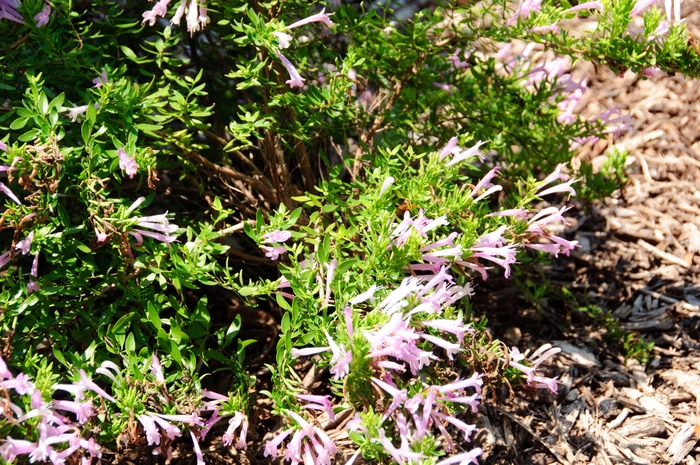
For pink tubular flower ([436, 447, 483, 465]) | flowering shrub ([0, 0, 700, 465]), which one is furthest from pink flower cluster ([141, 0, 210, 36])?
pink tubular flower ([436, 447, 483, 465])

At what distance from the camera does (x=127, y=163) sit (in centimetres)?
213

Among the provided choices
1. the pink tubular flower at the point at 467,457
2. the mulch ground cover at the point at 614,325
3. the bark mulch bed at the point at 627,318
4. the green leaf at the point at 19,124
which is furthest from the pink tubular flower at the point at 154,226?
the bark mulch bed at the point at 627,318

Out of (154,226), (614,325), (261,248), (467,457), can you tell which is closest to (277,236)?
(261,248)

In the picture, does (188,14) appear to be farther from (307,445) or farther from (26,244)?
(307,445)

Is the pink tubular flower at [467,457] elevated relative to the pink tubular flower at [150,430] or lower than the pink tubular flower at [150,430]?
lower

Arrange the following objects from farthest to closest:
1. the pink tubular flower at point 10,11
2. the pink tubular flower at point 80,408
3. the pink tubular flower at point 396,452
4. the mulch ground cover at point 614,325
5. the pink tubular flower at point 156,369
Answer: the mulch ground cover at point 614,325 → the pink tubular flower at point 10,11 → the pink tubular flower at point 156,369 → the pink tubular flower at point 80,408 → the pink tubular flower at point 396,452

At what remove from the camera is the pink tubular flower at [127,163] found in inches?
83.3

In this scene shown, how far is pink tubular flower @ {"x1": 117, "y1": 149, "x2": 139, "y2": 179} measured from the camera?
2.12 m

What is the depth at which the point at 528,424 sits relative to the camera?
293 centimetres

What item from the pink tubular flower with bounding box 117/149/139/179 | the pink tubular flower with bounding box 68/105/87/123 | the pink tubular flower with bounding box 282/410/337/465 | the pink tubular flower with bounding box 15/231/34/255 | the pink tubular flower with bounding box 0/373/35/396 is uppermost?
the pink tubular flower with bounding box 68/105/87/123

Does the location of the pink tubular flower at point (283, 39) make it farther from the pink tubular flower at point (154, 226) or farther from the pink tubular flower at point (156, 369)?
the pink tubular flower at point (156, 369)

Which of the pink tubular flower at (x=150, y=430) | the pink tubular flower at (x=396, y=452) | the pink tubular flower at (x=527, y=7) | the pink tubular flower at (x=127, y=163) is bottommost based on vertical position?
the pink tubular flower at (x=150, y=430)

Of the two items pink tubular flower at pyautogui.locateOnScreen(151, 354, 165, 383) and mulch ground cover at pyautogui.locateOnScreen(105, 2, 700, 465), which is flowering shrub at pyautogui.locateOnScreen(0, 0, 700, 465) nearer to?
pink tubular flower at pyautogui.locateOnScreen(151, 354, 165, 383)

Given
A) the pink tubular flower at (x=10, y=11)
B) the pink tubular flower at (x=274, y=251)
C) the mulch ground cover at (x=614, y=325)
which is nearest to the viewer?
the pink tubular flower at (x=274, y=251)
